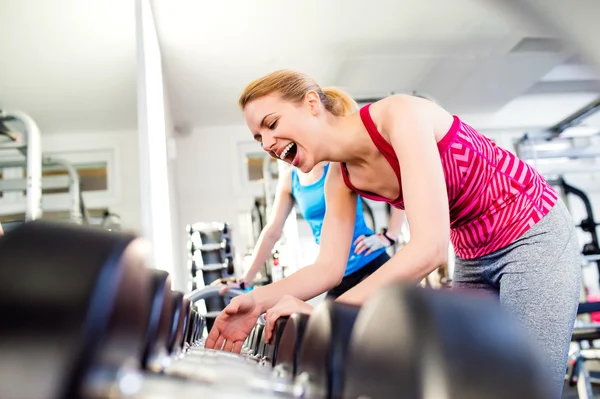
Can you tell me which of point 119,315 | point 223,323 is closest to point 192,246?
point 223,323

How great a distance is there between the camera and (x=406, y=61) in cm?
527

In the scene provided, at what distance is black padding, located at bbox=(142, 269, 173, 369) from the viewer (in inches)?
17.5

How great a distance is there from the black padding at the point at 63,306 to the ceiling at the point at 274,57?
284 centimetres

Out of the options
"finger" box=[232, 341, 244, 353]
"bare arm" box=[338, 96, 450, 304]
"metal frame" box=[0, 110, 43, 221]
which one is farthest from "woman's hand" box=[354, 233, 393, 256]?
"metal frame" box=[0, 110, 43, 221]

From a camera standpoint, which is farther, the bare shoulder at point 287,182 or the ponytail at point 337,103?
the bare shoulder at point 287,182

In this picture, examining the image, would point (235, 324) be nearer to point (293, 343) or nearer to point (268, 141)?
point (268, 141)

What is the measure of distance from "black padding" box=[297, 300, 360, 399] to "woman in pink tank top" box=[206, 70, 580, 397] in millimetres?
356

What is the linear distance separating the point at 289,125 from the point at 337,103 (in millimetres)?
175

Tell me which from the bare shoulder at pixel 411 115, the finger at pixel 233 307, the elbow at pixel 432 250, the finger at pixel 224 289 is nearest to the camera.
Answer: the elbow at pixel 432 250

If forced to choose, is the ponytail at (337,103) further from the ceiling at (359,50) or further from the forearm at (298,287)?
the ceiling at (359,50)

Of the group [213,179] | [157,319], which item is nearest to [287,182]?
[157,319]

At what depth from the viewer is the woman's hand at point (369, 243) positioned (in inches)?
72.1

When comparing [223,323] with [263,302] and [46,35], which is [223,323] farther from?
[46,35]

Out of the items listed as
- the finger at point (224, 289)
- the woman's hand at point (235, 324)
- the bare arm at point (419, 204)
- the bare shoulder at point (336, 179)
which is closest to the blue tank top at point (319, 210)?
the finger at point (224, 289)
